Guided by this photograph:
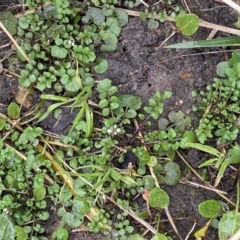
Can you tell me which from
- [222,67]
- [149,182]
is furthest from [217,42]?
[149,182]

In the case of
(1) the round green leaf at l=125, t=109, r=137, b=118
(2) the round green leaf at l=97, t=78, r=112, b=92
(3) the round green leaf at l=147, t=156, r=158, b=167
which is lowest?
(3) the round green leaf at l=147, t=156, r=158, b=167

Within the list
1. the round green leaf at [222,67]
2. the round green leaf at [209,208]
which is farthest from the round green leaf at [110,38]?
the round green leaf at [209,208]

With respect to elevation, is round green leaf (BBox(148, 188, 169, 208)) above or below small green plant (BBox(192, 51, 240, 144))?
below

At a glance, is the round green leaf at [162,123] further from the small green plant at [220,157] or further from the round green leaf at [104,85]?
the round green leaf at [104,85]

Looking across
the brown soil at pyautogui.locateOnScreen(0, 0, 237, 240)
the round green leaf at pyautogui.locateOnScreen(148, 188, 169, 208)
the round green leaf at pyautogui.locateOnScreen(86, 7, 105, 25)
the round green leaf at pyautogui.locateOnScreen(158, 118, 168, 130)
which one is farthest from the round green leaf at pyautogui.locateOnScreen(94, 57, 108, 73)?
the round green leaf at pyautogui.locateOnScreen(148, 188, 169, 208)

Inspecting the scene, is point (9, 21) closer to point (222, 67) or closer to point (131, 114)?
point (131, 114)

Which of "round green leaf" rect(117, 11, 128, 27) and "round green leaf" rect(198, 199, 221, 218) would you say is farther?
"round green leaf" rect(117, 11, 128, 27)

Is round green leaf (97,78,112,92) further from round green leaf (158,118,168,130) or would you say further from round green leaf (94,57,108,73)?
round green leaf (158,118,168,130)
